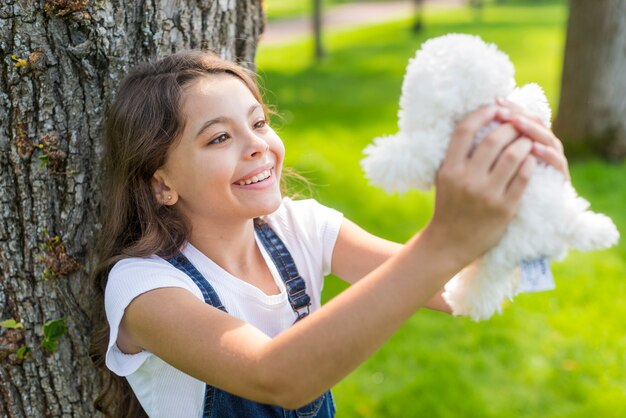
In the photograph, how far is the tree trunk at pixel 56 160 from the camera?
72.4 inches

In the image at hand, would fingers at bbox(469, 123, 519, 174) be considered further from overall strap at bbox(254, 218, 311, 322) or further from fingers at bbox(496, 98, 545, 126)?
overall strap at bbox(254, 218, 311, 322)

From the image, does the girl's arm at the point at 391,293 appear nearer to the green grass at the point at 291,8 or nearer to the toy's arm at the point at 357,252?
the toy's arm at the point at 357,252

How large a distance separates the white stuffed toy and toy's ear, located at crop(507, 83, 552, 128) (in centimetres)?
3

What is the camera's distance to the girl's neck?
1861mm

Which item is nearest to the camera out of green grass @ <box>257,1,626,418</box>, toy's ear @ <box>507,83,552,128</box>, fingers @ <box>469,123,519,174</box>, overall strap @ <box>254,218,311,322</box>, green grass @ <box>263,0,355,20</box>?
fingers @ <box>469,123,519,174</box>

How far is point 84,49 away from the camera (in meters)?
1.86

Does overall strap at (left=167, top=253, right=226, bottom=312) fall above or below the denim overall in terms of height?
above

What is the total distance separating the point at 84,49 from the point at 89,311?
2.40 ft

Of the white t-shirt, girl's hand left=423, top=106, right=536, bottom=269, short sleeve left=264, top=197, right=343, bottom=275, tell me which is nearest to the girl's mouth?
the white t-shirt

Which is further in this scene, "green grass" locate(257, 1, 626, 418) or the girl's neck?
"green grass" locate(257, 1, 626, 418)

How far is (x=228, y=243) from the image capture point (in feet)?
6.23

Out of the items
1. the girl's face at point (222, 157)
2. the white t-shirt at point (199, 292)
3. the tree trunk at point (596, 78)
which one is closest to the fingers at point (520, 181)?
the girl's face at point (222, 157)

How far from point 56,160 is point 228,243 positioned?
0.51 m

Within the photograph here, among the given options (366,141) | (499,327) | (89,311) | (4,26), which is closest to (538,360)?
(499,327)
